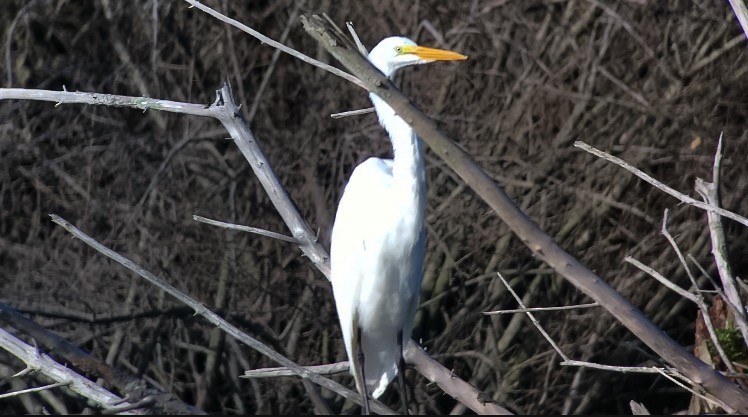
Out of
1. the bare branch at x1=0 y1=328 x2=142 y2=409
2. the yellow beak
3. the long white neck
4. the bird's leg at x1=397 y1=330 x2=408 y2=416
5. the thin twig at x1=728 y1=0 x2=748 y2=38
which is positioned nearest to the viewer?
the thin twig at x1=728 y1=0 x2=748 y2=38

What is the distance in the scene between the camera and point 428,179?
4.14m

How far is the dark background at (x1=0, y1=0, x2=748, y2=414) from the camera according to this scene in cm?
406

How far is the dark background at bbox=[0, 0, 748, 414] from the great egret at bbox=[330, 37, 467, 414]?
106 centimetres

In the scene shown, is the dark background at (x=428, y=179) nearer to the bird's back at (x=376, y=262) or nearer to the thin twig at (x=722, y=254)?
the bird's back at (x=376, y=262)

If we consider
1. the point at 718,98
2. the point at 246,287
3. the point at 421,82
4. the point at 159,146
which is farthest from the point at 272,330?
the point at 718,98

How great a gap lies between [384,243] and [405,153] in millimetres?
305

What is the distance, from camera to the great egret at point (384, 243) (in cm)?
263

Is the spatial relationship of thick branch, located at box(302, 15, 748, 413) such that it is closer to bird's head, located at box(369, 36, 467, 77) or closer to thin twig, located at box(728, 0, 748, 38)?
thin twig, located at box(728, 0, 748, 38)

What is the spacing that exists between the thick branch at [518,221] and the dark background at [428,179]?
2310 millimetres

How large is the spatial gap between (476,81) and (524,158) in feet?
1.22

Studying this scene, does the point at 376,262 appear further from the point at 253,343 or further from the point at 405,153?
the point at 253,343

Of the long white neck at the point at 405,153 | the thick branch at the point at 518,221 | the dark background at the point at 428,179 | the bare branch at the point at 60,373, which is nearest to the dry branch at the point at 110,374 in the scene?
the bare branch at the point at 60,373

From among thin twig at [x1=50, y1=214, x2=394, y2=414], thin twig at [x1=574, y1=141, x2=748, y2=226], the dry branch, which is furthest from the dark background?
thin twig at [x1=574, y1=141, x2=748, y2=226]

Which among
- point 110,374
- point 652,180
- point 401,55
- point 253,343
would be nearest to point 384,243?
point 401,55
